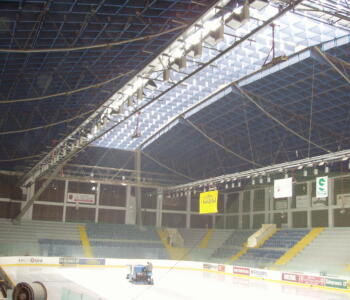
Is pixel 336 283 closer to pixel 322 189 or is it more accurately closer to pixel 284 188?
pixel 322 189

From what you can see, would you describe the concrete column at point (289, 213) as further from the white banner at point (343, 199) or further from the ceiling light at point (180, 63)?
the ceiling light at point (180, 63)

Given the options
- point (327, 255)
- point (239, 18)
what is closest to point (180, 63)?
point (239, 18)

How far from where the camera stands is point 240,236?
45594 millimetres

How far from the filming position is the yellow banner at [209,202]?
1330 inches

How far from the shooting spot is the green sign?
1066 inches

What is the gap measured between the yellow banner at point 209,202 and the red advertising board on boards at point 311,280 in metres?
7.74

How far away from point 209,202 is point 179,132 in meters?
7.94

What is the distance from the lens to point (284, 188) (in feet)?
85.8

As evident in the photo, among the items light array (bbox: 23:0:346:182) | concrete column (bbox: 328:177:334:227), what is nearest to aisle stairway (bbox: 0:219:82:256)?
light array (bbox: 23:0:346:182)

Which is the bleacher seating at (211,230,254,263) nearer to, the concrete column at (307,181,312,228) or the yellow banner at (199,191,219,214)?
the concrete column at (307,181,312,228)

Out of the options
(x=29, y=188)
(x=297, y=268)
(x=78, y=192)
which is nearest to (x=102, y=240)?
(x=78, y=192)

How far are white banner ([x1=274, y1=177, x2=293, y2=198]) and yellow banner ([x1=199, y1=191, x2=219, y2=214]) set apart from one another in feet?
24.4

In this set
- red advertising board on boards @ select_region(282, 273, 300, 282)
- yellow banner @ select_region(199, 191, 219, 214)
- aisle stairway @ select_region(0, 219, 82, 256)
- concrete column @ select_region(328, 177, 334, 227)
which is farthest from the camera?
concrete column @ select_region(328, 177, 334, 227)

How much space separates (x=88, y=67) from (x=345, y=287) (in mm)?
19881
